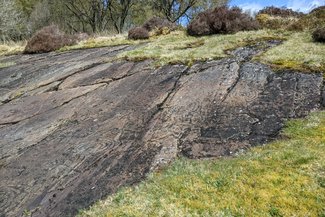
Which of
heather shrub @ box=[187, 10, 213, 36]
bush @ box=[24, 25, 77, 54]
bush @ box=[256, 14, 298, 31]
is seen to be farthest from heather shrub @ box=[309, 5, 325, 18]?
bush @ box=[24, 25, 77, 54]

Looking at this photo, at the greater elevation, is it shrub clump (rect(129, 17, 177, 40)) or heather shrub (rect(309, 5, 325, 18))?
heather shrub (rect(309, 5, 325, 18))

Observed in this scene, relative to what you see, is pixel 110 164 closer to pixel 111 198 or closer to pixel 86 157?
pixel 86 157

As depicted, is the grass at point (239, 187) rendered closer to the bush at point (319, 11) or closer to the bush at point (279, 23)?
the bush at point (279, 23)

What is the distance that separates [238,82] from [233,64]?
5.85 ft

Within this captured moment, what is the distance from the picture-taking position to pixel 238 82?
Result: 13.1 metres

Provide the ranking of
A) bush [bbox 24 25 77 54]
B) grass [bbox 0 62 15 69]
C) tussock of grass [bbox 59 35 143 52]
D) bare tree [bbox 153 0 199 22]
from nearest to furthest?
1. grass [bbox 0 62 15 69]
2. tussock of grass [bbox 59 35 143 52]
3. bush [bbox 24 25 77 54]
4. bare tree [bbox 153 0 199 22]

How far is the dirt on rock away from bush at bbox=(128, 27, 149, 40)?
8.12 meters

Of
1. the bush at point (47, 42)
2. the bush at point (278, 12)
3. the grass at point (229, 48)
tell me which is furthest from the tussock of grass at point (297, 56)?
the bush at point (47, 42)

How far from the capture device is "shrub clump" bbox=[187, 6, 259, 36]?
858 inches

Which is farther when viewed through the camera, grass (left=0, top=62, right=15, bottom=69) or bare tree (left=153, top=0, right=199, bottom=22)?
bare tree (left=153, top=0, right=199, bottom=22)

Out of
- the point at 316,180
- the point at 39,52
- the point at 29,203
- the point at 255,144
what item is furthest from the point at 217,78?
the point at 39,52

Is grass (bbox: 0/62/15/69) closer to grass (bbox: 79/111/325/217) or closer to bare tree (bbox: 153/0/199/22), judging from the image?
grass (bbox: 79/111/325/217)

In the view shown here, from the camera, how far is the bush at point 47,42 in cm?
2473

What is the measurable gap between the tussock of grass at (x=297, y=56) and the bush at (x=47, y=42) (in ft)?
46.4
